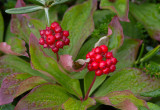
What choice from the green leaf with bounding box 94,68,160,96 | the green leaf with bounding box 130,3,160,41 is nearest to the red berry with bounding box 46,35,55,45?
the green leaf with bounding box 94,68,160,96

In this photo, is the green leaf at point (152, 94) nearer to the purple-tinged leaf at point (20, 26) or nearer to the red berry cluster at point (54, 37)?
the red berry cluster at point (54, 37)

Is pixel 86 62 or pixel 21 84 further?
pixel 21 84

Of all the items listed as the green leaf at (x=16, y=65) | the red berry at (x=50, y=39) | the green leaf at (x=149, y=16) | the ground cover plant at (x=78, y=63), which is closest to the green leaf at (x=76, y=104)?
the ground cover plant at (x=78, y=63)

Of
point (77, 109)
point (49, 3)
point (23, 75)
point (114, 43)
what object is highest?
point (49, 3)

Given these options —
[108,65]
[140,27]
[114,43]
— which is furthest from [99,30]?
[108,65]

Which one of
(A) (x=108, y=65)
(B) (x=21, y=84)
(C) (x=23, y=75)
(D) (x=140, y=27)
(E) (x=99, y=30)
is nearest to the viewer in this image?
(A) (x=108, y=65)

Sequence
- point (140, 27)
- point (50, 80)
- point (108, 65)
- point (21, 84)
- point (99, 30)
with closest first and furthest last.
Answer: point (108, 65)
point (21, 84)
point (50, 80)
point (99, 30)
point (140, 27)

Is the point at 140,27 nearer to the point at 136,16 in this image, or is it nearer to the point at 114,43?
the point at 136,16
